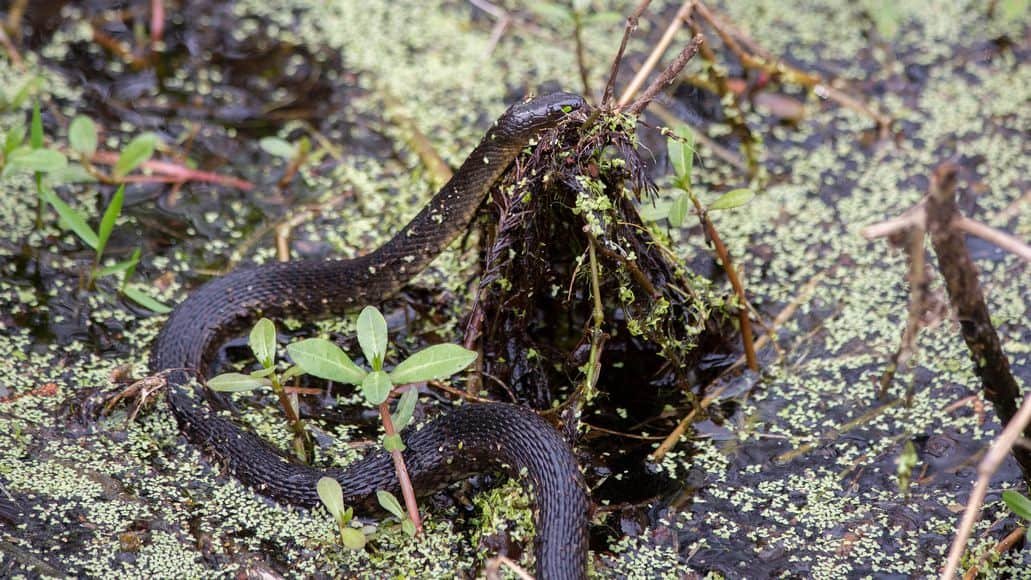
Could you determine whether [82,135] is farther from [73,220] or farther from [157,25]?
[157,25]

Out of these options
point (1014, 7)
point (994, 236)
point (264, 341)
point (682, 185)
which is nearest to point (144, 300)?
point (264, 341)

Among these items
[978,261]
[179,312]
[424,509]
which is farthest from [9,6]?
[978,261]

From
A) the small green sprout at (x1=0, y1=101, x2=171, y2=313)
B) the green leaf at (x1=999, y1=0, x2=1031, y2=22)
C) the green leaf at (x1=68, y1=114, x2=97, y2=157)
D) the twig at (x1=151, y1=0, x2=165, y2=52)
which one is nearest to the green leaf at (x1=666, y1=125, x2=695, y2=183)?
the small green sprout at (x1=0, y1=101, x2=171, y2=313)

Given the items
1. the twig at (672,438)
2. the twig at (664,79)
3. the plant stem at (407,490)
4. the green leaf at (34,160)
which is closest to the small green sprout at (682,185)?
the twig at (664,79)

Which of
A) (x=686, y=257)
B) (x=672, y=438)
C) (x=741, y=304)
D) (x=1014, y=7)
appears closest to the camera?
(x=672, y=438)

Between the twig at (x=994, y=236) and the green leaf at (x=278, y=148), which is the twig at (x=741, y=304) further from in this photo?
the green leaf at (x=278, y=148)
